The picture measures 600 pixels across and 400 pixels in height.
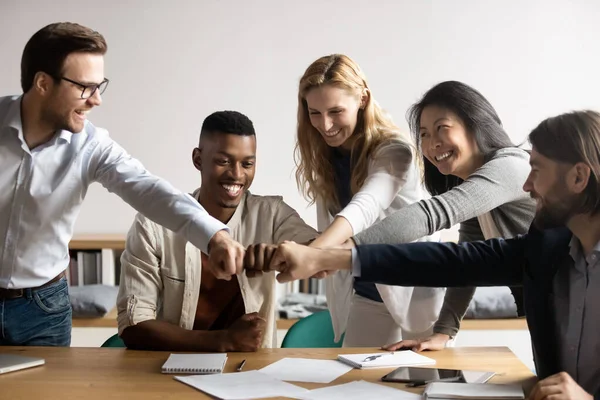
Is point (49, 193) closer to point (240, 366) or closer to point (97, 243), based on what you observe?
point (240, 366)

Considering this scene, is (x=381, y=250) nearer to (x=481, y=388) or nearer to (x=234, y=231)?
(x=481, y=388)

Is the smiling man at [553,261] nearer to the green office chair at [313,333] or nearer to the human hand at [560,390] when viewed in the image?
the human hand at [560,390]

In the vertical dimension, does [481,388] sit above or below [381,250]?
below

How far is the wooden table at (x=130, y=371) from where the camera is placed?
1.74 meters

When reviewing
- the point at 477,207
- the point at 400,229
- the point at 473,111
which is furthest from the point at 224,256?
the point at 473,111

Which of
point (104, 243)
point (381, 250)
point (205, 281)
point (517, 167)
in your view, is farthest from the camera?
point (104, 243)

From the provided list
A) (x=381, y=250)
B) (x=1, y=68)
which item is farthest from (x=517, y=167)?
(x=1, y=68)

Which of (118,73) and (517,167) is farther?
(118,73)

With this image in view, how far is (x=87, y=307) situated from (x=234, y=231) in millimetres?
1809

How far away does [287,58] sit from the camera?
4508 millimetres

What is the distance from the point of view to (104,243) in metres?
4.26

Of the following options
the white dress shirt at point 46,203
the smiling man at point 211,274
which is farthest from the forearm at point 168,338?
the white dress shirt at point 46,203

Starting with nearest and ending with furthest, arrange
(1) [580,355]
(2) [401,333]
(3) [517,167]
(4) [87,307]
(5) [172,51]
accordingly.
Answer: (1) [580,355], (3) [517,167], (2) [401,333], (4) [87,307], (5) [172,51]

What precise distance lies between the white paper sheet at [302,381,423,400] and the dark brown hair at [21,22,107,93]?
3.80ft
